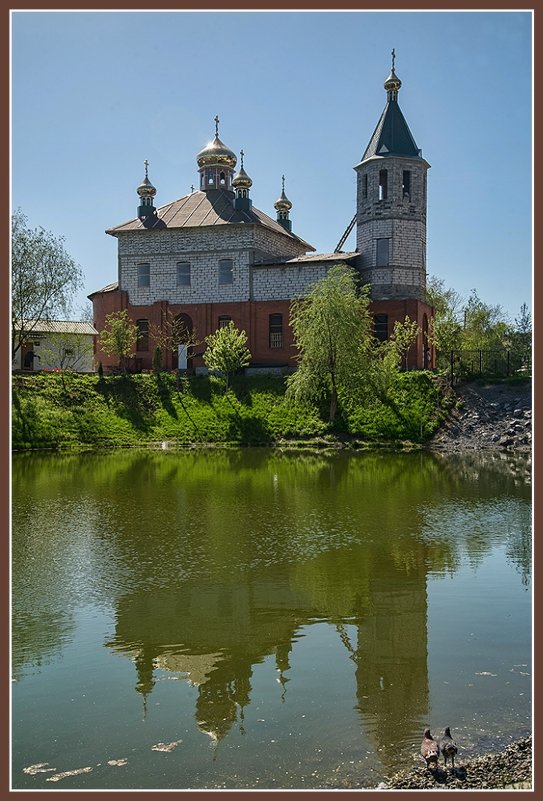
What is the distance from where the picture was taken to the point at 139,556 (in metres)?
17.5

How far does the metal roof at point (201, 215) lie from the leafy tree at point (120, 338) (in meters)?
6.94

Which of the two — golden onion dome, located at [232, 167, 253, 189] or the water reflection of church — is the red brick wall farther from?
the water reflection of church

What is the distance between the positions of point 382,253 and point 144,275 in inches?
699

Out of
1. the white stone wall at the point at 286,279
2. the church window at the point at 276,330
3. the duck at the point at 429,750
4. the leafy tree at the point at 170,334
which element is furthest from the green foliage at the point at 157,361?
the duck at the point at 429,750

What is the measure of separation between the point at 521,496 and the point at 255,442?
21365 mm

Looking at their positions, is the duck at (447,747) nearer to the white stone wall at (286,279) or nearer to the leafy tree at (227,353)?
the leafy tree at (227,353)

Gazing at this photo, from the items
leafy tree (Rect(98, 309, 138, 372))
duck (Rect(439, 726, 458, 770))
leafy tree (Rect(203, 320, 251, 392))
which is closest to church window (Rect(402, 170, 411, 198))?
leafy tree (Rect(203, 320, 251, 392))

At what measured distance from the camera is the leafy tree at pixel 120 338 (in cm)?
5406


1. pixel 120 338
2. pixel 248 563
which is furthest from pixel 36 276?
pixel 248 563

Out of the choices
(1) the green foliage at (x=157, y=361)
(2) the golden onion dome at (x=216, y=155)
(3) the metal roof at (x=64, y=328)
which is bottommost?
(1) the green foliage at (x=157, y=361)

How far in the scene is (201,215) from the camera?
189ft

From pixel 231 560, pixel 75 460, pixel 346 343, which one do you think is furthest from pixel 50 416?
pixel 231 560

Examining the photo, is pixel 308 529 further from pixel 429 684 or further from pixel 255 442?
pixel 255 442

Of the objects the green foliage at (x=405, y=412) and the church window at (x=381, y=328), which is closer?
the green foliage at (x=405, y=412)
